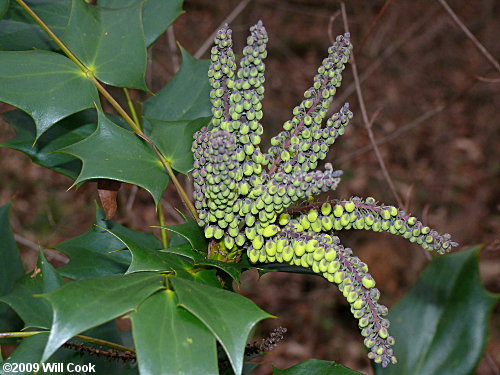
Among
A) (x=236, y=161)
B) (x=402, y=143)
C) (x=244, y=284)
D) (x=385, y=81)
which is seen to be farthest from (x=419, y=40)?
(x=236, y=161)

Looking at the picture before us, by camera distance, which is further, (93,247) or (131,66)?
(93,247)

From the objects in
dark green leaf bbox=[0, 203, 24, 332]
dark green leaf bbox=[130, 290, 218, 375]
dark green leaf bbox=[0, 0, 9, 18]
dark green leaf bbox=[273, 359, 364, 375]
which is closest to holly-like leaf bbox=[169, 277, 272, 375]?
dark green leaf bbox=[130, 290, 218, 375]

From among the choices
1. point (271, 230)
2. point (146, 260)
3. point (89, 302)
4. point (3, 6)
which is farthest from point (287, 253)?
point (3, 6)

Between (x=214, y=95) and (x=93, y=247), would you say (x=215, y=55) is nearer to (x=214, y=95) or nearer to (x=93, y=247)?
(x=214, y=95)

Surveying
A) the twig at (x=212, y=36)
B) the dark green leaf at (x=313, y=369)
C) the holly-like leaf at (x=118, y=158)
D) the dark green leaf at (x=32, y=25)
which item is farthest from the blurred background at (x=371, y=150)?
the dark green leaf at (x=313, y=369)

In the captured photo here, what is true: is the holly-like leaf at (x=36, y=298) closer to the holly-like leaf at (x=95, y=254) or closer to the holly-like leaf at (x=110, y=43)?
the holly-like leaf at (x=95, y=254)

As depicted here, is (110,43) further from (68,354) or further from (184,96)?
Answer: (68,354)
